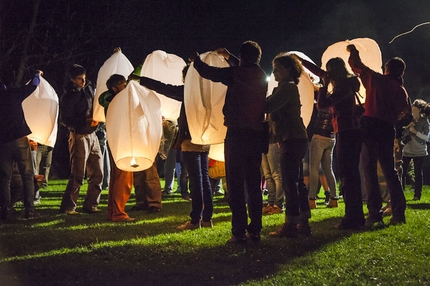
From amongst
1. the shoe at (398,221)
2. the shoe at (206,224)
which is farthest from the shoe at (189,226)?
the shoe at (398,221)

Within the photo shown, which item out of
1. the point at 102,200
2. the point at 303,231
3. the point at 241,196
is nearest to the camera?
the point at 241,196

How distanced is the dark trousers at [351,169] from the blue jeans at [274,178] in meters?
1.68

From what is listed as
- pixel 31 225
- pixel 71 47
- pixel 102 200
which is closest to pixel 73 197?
pixel 31 225

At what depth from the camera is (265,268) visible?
4.71m

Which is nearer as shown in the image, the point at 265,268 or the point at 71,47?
the point at 265,268

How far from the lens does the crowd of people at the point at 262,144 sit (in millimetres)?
5637

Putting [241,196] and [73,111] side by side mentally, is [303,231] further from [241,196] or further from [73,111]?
[73,111]

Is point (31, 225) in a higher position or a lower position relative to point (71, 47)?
lower

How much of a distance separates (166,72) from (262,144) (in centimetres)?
279

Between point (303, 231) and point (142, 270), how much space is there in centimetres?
206

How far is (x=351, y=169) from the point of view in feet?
21.0

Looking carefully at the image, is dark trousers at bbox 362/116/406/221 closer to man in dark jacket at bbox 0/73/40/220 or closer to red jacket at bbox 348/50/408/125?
red jacket at bbox 348/50/408/125

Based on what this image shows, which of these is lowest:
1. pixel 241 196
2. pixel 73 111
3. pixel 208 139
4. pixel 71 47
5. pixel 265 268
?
pixel 265 268

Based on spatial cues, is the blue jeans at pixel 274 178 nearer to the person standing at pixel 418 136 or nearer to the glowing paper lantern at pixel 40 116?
the glowing paper lantern at pixel 40 116
